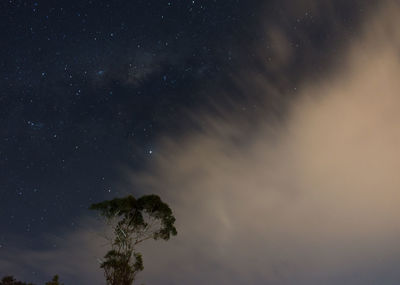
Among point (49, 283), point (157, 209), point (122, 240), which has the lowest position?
point (49, 283)

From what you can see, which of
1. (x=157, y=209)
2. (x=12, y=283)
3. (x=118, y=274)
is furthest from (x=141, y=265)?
(x=12, y=283)

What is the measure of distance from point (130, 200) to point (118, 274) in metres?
7.40

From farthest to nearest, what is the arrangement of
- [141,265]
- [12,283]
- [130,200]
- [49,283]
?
[12,283]
[130,200]
[141,265]
[49,283]

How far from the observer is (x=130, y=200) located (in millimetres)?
34500

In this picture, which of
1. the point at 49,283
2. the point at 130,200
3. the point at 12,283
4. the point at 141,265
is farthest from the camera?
the point at 12,283

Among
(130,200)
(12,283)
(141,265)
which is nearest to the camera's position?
(141,265)

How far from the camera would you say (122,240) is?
32.3 meters

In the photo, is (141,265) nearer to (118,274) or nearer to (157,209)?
(118,274)

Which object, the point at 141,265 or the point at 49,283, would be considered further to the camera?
the point at 141,265

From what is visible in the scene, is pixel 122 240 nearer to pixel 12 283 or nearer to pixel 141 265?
pixel 141 265

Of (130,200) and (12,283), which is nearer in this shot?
(130,200)

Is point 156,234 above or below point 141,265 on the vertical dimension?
above

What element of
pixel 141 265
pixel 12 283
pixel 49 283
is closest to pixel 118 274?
pixel 141 265

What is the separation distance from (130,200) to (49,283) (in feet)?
33.6
